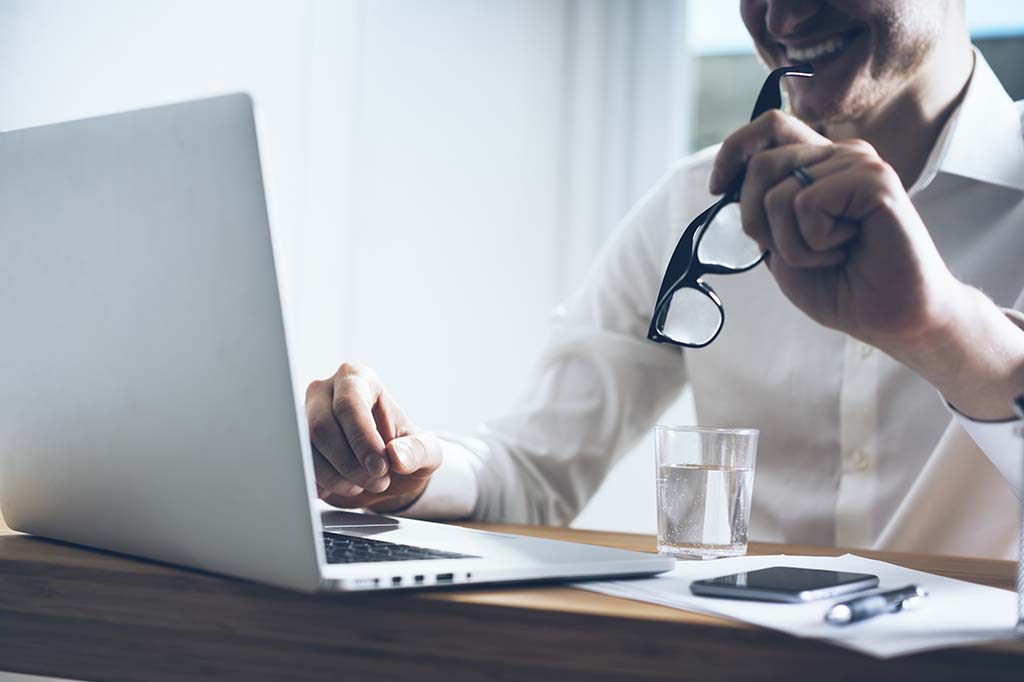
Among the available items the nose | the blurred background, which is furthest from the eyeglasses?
the blurred background

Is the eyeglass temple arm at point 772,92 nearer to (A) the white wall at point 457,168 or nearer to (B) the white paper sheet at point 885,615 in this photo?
(B) the white paper sheet at point 885,615

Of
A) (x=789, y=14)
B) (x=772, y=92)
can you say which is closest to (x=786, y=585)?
(x=772, y=92)

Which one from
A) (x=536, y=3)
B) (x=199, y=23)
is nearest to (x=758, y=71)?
(x=536, y=3)

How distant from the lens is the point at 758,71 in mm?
2223

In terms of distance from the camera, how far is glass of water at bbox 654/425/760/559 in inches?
29.2

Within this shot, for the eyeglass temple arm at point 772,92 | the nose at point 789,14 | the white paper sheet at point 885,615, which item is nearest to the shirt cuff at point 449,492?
the white paper sheet at point 885,615

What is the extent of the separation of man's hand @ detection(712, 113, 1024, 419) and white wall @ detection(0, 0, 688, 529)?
1.34 meters

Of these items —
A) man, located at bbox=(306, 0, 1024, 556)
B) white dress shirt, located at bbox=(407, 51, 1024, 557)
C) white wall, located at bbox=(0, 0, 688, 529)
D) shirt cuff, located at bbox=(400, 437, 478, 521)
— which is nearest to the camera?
man, located at bbox=(306, 0, 1024, 556)

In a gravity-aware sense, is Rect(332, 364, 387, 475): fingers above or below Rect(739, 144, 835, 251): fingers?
below

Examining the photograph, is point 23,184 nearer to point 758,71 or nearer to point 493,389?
point 493,389

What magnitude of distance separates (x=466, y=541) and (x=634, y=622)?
0.23m

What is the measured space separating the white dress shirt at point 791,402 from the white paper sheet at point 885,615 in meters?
0.44

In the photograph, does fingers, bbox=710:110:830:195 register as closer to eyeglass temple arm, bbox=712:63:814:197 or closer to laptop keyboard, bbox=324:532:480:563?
eyeglass temple arm, bbox=712:63:814:197

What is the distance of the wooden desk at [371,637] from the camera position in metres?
0.46
